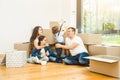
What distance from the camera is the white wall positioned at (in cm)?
458

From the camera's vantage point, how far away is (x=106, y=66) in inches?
108

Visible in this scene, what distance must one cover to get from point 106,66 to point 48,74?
778 millimetres

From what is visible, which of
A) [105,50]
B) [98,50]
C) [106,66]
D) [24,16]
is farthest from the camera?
[24,16]

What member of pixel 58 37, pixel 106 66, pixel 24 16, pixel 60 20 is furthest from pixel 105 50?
pixel 24 16

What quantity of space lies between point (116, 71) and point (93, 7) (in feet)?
7.82

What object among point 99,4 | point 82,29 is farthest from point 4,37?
point 99,4

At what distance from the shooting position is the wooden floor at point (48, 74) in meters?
2.61

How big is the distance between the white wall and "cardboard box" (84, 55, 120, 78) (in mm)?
2324

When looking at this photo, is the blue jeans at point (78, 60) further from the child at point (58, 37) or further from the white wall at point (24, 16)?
the white wall at point (24, 16)

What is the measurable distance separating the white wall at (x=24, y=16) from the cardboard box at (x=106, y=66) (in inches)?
91.5

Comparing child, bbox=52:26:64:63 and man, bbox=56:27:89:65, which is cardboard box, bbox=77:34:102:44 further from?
child, bbox=52:26:64:63

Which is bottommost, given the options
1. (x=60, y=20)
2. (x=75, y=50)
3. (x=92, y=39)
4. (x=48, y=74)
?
(x=48, y=74)

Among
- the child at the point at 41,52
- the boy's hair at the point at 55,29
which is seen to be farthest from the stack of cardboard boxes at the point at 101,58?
the child at the point at 41,52

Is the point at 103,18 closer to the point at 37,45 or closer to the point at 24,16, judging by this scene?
the point at 37,45
